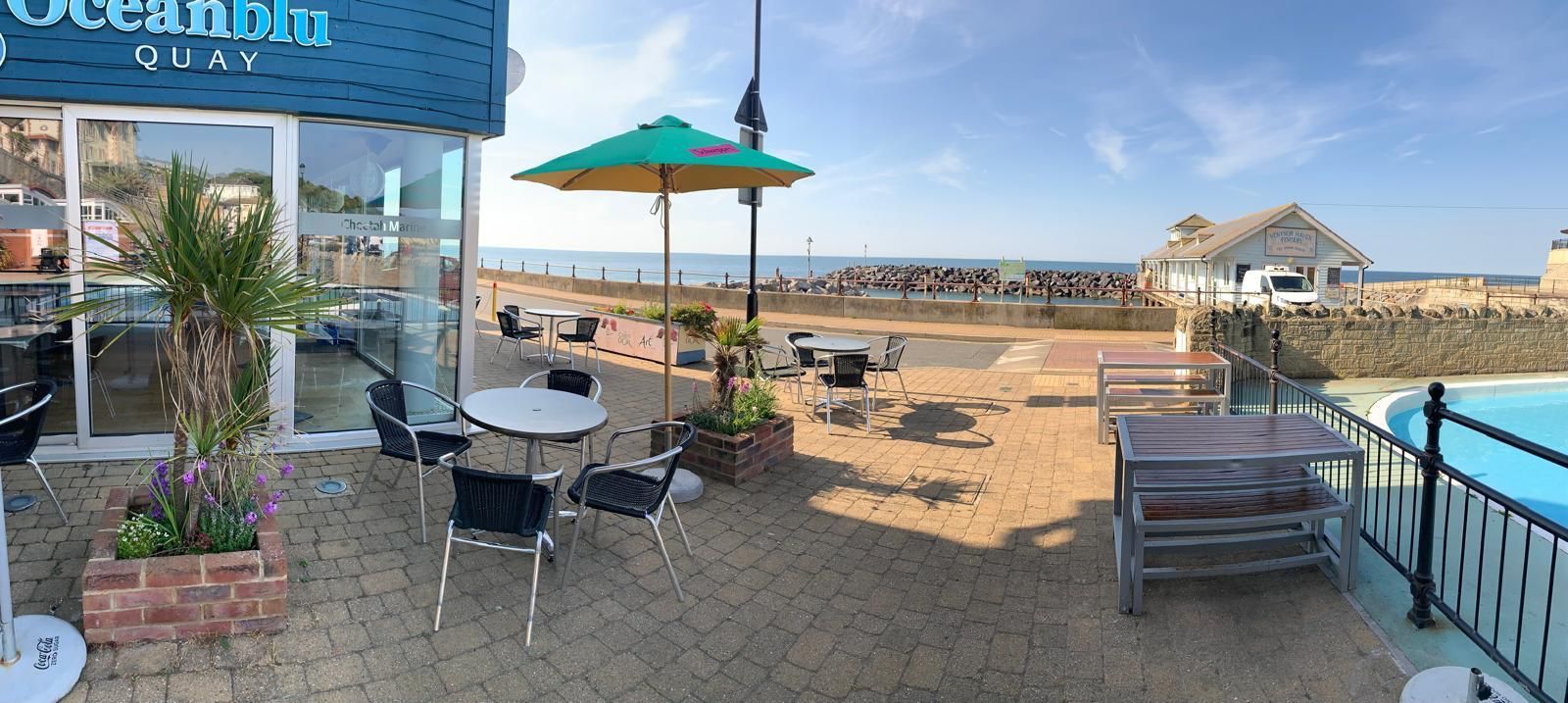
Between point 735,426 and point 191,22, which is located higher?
point 191,22

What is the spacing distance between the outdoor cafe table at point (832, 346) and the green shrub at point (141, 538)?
4.87 metres

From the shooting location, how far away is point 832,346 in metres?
7.55

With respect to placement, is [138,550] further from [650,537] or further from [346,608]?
[650,537]

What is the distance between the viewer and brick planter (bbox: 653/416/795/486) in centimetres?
518

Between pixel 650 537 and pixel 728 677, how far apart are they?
4.58 feet

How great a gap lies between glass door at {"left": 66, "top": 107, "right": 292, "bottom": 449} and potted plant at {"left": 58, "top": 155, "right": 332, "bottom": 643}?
81.6 inches

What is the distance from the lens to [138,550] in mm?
2973

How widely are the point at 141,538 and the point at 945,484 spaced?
14.0ft

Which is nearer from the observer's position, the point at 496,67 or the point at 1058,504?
the point at 1058,504

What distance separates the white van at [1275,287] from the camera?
2388cm

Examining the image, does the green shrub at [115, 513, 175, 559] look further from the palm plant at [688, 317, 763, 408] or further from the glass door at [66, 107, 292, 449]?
the palm plant at [688, 317, 763, 408]

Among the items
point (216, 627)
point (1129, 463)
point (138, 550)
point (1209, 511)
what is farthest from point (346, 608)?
point (1209, 511)

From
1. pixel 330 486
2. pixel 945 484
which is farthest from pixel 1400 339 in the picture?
pixel 330 486

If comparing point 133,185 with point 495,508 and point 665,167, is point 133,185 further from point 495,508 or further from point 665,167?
point 495,508
